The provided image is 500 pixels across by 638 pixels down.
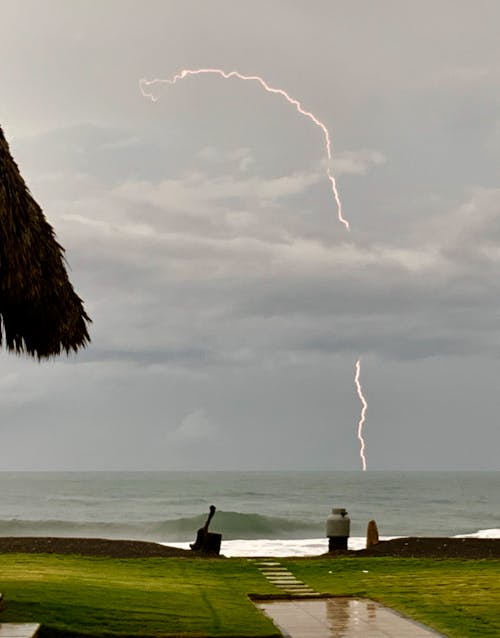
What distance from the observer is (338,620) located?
472 inches

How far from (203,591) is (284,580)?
102 inches

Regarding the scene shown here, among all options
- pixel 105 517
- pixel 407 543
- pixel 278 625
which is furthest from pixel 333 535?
pixel 105 517

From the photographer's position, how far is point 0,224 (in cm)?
1116

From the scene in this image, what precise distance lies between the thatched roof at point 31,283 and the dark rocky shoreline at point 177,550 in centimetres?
883

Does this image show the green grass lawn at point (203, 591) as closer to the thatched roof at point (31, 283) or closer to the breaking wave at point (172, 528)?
the thatched roof at point (31, 283)

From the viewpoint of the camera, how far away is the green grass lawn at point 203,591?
36.2 ft

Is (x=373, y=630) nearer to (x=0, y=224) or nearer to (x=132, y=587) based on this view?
(x=132, y=587)

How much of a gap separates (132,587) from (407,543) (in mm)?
9838

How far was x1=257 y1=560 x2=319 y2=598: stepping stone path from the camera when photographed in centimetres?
1505

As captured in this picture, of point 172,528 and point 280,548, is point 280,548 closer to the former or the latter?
point 280,548

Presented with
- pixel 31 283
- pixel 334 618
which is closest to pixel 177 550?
pixel 334 618

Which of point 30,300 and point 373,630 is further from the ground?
point 30,300

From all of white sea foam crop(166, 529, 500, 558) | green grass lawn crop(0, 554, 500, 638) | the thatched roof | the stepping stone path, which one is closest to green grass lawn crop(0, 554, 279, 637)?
green grass lawn crop(0, 554, 500, 638)

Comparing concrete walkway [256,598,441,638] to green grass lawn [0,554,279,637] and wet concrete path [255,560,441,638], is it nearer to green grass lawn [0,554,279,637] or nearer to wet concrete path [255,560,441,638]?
wet concrete path [255,560,441,638]
